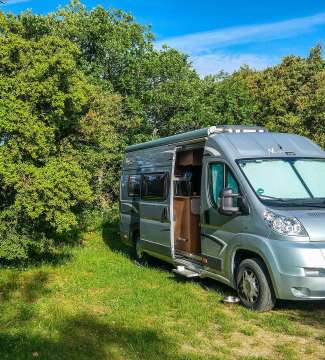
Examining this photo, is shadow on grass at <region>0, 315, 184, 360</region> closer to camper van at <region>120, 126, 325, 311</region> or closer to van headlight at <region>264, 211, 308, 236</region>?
camper van at <region>120, 126, 325, 311</region>

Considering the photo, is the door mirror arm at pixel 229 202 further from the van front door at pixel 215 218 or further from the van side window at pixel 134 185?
the van side window at pixel 134 185

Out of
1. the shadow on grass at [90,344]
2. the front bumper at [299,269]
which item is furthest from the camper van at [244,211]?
the shadow on grass at [90,344]

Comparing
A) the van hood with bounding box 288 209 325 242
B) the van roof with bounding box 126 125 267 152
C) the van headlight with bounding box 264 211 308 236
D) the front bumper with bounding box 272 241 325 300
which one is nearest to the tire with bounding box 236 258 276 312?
the front bumper with bounding box 272 241 325 300

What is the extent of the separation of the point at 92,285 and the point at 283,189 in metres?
4.12

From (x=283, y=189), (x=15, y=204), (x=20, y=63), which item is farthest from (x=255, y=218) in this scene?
(x=20, y=63)

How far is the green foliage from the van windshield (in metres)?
3.94

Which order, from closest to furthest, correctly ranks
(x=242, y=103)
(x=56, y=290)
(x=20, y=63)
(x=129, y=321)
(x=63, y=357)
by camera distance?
(x=63, y=357) → (x=129, y=321) → (x=56, y=290) → (x=20, y=63) → (x=242, y=103)

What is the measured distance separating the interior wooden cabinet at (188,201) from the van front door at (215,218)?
884mm

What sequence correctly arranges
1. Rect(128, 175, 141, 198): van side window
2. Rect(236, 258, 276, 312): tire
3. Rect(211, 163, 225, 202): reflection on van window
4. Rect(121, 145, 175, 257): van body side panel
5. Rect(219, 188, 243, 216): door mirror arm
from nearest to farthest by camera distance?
Rect(236, 258, 276, 312): tire → Rect(219, 188, 243, 216): door mirror arm → Rect(211, 163, 225, 202): reflection on van window → Rect(121, 145, 175, 257): van body side panel → Rect(128, 175, 141, 198): van side window

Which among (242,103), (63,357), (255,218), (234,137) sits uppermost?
(242,103)

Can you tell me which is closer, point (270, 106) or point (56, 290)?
point (56, 290)

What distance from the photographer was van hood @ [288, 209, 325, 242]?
22.7ft

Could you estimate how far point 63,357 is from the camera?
19.0ft

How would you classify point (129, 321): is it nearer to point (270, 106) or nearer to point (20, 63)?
point (20, 63)
